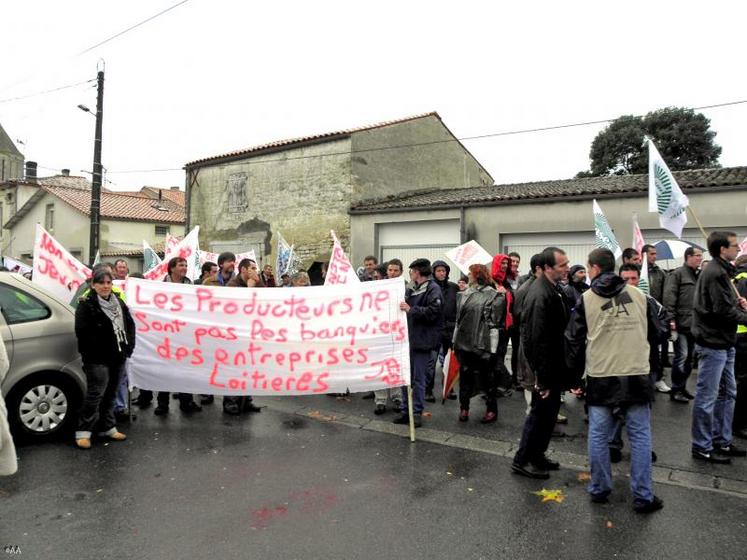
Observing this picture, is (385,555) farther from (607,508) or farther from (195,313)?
(195,313)

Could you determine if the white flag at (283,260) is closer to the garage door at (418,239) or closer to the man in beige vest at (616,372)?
the garage door at (418,239)

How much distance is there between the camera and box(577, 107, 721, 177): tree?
3638cm

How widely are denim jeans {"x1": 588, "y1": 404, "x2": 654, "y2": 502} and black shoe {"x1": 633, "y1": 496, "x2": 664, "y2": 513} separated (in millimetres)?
30

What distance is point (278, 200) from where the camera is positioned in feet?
73.7

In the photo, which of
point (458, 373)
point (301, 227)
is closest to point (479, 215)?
point (301, 227)

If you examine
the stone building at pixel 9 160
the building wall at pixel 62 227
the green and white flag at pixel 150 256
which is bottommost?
the green and white flag at pixel 150 256

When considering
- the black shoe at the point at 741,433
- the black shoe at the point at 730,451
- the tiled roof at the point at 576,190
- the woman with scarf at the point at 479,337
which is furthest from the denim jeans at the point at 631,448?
the tiled roof at the point at 576,190

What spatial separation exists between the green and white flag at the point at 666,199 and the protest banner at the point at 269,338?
4.27 metres

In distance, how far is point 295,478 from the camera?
181 inches

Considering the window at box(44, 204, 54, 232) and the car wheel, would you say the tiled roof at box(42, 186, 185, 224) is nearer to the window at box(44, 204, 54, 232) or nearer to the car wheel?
the window at box(44, 204, 54, 232)

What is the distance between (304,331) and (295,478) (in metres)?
1.85

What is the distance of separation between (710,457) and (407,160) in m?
19.0

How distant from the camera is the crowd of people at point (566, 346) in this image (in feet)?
13.0

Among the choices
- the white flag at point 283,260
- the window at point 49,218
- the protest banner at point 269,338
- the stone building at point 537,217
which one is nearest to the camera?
the protest banner at point 269,338
